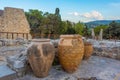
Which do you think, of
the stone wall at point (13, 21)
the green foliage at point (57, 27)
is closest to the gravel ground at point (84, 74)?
the stone wall at point (13, 21)

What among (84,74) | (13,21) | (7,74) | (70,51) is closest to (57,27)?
(13,21)

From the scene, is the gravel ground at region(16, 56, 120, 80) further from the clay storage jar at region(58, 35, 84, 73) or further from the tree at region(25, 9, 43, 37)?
the tree at region(25, 9, 43, 37)

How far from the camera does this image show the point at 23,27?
17094mm

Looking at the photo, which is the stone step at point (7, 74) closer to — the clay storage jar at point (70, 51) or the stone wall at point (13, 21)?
the clay storage jar at point (70, 51)

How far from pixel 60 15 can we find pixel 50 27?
2.94 meters

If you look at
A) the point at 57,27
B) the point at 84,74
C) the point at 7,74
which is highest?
the point at 57,27

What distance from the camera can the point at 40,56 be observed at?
9.09 feet

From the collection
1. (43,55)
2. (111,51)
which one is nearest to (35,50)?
(43,55)

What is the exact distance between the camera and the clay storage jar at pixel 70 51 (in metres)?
3.19

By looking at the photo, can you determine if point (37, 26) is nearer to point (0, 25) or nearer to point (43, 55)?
point (0, 25)

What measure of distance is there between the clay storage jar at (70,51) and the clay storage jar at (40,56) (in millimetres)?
364

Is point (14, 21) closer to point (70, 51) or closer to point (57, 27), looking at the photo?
point (57, 27)

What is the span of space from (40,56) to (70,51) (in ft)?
2.22

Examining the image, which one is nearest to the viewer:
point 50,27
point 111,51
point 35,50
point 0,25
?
point 35,50
